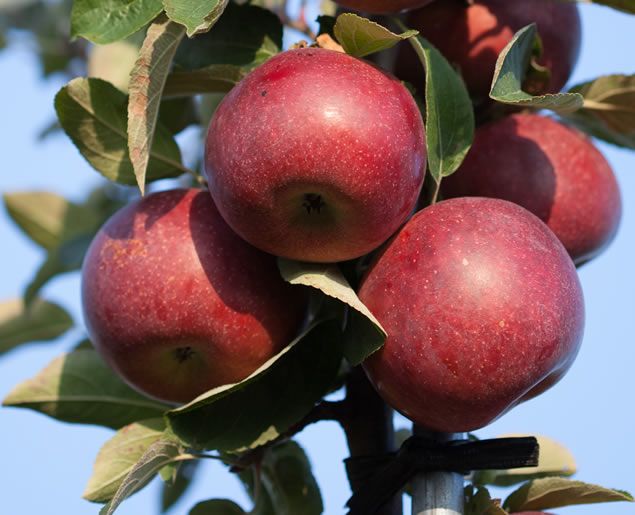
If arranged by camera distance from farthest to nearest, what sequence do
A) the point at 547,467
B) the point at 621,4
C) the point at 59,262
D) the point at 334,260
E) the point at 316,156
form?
the point at 59,262 → the point at 547,467 → the point at 621,4 → the point at 334,260 → the point at 316,156

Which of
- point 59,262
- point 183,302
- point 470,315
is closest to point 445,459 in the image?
point 470,315

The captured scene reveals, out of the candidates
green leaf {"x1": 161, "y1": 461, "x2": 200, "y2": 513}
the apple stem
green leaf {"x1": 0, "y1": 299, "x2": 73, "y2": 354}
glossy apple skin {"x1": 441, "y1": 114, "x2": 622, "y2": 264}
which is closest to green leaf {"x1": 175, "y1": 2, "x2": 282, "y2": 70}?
glossy apple skin {"x1": 441, "y1": 114, "x2": 622, "y2": 264}

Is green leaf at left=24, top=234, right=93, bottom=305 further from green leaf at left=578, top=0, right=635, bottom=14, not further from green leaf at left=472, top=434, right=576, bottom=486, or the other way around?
green leaf at left=578, top=0, right=635, bottom=14

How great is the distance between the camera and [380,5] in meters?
1.28

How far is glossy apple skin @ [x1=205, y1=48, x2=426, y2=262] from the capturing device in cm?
108

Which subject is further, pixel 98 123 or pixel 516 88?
pixel 98 123

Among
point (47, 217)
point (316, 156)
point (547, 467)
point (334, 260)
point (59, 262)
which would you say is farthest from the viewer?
point (47, 217)

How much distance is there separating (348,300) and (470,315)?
0.14m

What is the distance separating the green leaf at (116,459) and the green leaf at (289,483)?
0.67 ft

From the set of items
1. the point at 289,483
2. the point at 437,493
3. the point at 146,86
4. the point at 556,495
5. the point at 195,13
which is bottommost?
the point at 289,483

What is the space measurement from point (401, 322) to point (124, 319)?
36 cm

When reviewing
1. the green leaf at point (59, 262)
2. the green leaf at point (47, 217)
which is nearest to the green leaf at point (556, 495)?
the green leaf at point (59, 262)

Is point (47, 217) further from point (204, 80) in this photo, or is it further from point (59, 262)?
point (204, 80)

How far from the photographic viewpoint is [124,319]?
1.23m
